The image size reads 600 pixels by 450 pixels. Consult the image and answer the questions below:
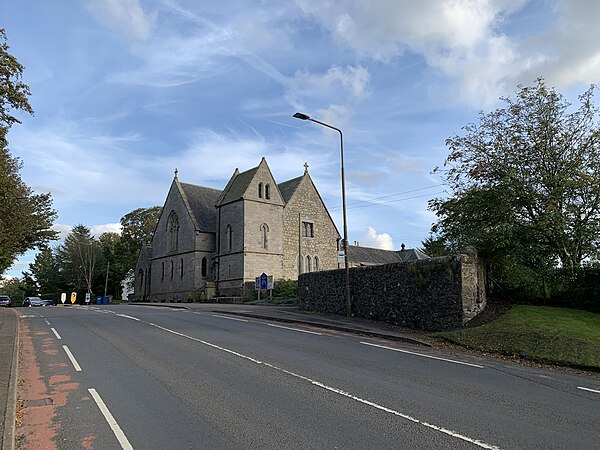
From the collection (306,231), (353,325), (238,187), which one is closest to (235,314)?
(353,325)

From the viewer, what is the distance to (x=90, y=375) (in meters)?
9.56

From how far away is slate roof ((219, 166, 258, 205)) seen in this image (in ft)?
162

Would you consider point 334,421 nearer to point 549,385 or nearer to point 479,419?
point 479,419

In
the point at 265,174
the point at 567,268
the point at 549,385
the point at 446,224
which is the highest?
the point at 265,174

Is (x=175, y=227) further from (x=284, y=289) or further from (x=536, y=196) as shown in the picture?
(x=536, y=196)

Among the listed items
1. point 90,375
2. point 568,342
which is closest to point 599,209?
point 568,342

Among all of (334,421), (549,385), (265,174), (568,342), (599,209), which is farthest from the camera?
(265,174)

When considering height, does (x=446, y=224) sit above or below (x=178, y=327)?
above

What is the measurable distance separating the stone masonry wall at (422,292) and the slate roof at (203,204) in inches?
1331

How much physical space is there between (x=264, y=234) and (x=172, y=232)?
14730mm

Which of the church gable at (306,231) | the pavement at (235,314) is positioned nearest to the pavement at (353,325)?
the pavement at (235,314)

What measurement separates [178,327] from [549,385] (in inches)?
514

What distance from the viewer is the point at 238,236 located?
47938 millimetres

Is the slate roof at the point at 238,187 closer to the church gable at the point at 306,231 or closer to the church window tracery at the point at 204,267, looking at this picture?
the church gable at the point at 306,231
